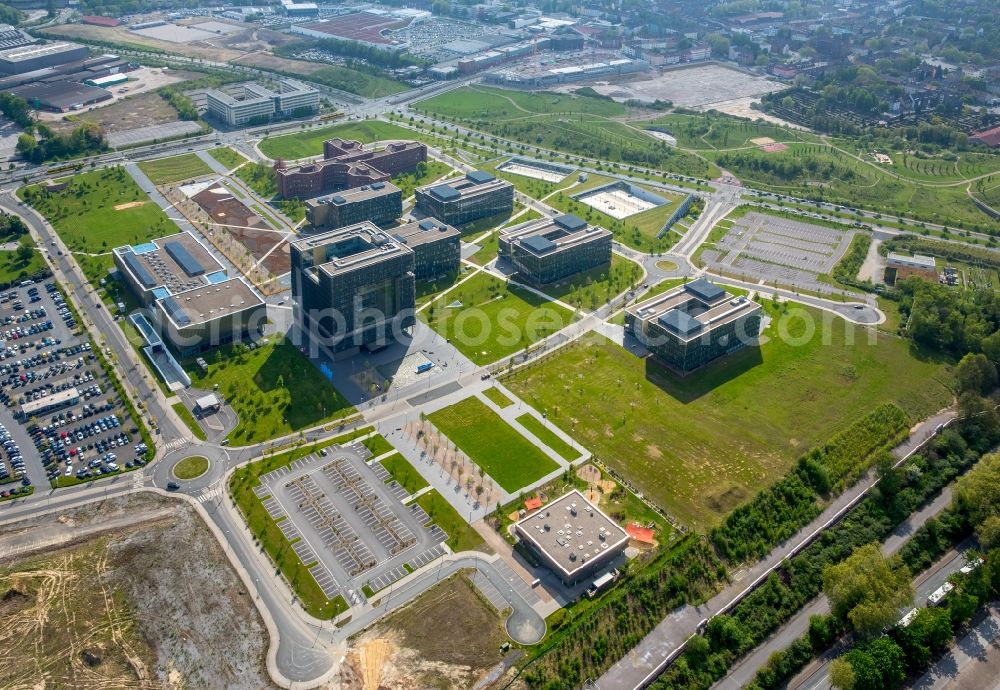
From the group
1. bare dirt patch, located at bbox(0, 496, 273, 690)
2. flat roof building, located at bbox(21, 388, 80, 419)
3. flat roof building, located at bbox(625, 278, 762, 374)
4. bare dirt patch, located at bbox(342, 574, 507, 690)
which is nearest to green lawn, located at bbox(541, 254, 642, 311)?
flat roof building, located at bbox(625, 278, 762, 374)

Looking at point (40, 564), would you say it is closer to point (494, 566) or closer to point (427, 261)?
point (494, 566)

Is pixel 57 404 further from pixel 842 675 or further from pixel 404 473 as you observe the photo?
pixel 842 675

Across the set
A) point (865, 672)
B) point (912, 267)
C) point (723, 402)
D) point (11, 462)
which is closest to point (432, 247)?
point (723, 402)

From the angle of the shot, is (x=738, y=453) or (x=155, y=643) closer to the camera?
(x=155, y=643)

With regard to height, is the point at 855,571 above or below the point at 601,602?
above

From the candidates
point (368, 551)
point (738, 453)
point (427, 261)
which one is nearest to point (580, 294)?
point (427, 261)

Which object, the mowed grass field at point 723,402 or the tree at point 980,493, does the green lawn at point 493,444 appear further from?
the tree at point 980,493
